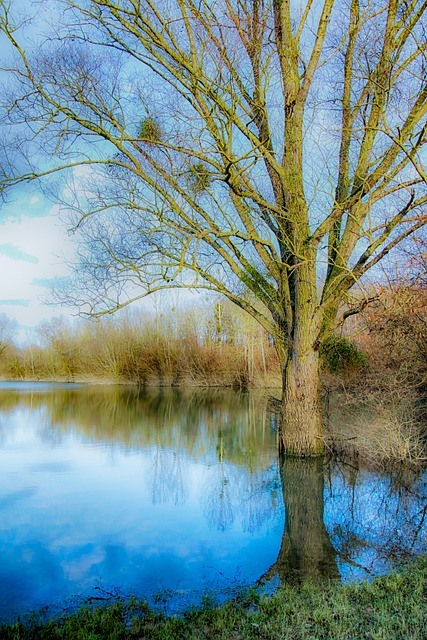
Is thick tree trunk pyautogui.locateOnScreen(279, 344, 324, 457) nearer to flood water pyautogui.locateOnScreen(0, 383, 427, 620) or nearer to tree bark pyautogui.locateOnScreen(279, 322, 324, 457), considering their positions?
tree bark pyautogui.locateOnScreen(279, 322, 324, 457)

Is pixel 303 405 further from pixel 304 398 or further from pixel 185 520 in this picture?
pixel 185 520

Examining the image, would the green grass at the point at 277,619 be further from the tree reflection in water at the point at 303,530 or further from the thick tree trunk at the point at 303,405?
the thick tree trunk at the point at 303,405

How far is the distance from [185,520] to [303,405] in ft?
11.4

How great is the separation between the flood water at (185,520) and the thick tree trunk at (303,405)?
35 cm

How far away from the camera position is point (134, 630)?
4.02 m

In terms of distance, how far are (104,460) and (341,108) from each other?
845cm

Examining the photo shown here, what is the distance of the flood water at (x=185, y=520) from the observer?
208 inches

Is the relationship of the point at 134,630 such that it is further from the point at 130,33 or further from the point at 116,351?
the point at 116,351

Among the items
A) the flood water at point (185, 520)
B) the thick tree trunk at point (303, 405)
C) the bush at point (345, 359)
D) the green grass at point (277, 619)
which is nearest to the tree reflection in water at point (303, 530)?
the flood water at point (185, 520)

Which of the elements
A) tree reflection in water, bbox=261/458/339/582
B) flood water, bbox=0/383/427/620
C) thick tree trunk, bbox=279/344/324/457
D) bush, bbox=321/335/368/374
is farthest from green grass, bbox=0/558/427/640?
bush, bbox=321/335/368/374

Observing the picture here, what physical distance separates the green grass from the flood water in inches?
16.3

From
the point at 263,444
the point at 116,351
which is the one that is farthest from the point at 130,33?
the point at 116,351

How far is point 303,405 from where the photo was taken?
392 inches

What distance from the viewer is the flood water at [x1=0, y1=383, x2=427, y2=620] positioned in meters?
5.28
